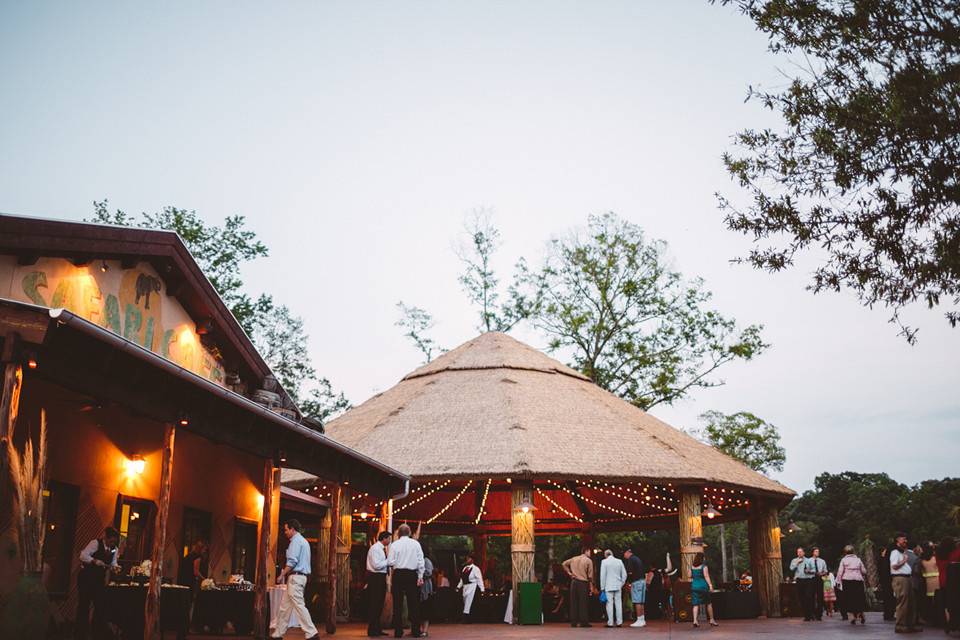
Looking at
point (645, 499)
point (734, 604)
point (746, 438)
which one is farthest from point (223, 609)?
point (746, 438)

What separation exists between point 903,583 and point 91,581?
11788 mm

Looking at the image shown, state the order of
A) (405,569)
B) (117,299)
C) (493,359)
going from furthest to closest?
(493,359) → (405,569) → (117,299)

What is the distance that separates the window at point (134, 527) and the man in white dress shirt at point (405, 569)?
11.9ft

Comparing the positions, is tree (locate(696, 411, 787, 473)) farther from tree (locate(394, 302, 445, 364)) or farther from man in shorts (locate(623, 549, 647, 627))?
man in shorts (locate(623, 549, 647, 627))

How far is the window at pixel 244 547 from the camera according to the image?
15789 mm

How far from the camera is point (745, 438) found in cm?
4366

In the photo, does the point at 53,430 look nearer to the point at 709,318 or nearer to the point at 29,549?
the point at 29,549

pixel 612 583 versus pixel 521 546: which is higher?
pixel 521 546

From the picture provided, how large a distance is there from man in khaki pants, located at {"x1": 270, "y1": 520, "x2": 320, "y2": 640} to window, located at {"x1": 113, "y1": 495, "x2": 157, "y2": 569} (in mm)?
2391

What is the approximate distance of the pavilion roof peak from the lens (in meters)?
24.5

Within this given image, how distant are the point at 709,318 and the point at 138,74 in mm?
25190

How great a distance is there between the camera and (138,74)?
18.8 meters

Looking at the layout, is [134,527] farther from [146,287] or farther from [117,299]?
[146,287]

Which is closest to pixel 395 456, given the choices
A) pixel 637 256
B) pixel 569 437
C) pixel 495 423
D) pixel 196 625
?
pixel 495 423
